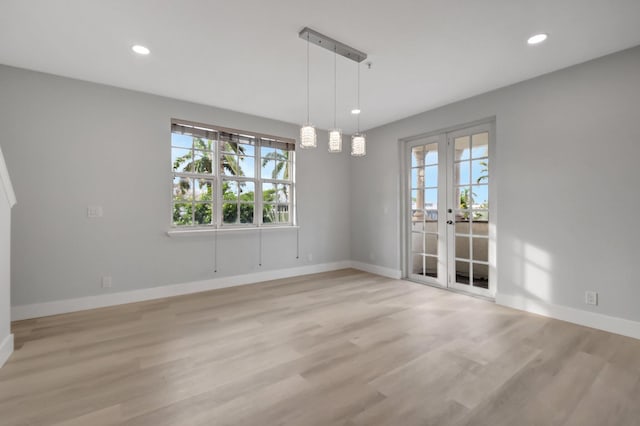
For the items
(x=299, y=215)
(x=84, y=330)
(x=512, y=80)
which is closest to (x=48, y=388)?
(x=84, y=330)

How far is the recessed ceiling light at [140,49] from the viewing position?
2824 millimetres

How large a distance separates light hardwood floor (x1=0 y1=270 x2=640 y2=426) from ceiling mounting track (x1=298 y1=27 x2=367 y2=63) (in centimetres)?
271

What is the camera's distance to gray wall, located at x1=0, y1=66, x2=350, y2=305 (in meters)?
3.29

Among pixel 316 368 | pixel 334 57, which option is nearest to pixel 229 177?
pixel 334 57

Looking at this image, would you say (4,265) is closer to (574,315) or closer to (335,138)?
(335,138)

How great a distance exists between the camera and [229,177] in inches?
184

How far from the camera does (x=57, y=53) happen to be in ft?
9.64

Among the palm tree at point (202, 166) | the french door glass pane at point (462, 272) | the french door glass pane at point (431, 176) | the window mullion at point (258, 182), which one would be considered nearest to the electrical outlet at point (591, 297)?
the french door glass pane at point (462, 272)

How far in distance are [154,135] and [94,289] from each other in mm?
2075

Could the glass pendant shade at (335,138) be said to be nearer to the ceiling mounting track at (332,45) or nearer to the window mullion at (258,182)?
the ceiling mounting track at (332,45)

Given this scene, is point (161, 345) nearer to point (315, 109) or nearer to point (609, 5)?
point (315, 109)

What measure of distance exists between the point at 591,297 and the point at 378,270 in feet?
9.87

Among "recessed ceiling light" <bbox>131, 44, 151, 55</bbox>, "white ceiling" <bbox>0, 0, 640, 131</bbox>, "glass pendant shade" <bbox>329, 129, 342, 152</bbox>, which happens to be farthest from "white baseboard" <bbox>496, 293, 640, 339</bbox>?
"recessed ceiling light" <bbox>131, 44, 151, 55</bbox>

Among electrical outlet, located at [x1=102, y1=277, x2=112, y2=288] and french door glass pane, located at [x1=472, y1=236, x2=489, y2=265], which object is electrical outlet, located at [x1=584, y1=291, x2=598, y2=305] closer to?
french door glass pane, located at [x1=472, y1=236, x2=489, y2=265]
